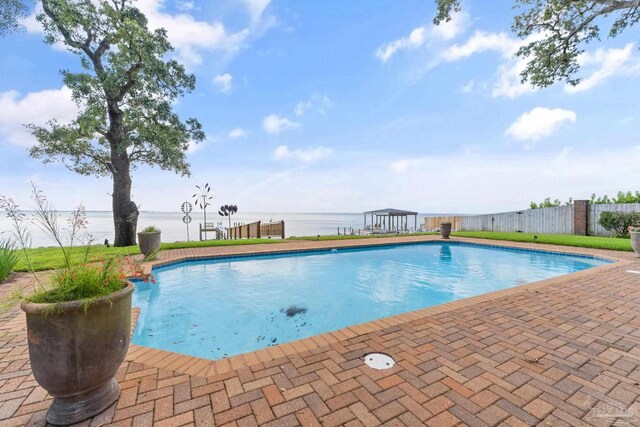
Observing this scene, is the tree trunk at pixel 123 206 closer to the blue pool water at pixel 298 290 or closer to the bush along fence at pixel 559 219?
the blue pool water at pixel 298 290

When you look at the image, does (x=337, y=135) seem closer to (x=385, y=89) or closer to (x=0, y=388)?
(x=385, y=89)

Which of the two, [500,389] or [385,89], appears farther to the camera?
[385,89]

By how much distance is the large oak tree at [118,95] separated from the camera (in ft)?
28.9

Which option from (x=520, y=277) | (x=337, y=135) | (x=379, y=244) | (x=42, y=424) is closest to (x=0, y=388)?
(x=42, y=424)

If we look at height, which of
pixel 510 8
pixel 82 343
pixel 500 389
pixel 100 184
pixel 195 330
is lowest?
pixel 195 330

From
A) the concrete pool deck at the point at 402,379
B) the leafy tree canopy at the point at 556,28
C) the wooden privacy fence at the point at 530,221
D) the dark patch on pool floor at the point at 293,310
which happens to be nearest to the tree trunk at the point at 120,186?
the concrete pool deck at the point at 402,379

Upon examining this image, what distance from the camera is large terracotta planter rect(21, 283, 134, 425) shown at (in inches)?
59.7

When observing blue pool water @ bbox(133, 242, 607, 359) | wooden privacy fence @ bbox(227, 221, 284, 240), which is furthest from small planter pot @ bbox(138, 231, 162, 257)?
wooden privacy fence @ bbox(227, 221, 284, 240)

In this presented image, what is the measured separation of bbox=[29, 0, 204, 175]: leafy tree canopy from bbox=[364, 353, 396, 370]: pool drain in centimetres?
1028

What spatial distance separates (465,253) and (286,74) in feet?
37.5

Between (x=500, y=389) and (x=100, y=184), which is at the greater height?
(x=100, y=184)

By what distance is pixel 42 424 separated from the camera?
163cm

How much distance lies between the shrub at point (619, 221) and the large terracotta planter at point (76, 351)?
17.4 metres

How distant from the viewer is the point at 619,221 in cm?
1169
